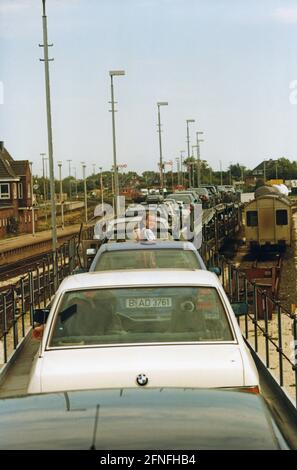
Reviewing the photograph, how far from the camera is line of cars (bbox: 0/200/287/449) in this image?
3445mm

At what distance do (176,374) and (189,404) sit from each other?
2353 millimetres

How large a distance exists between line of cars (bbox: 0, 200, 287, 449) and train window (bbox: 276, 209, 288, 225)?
108ft

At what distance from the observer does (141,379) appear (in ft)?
20.1

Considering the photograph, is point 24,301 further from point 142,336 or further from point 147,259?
point 142,336

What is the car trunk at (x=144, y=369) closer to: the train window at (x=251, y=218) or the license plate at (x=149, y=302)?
the license plate at (x=149, y=302)

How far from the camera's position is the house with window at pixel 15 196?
76.6 metres

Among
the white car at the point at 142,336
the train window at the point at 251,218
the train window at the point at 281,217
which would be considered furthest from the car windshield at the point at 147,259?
the train window at the point at 251,218

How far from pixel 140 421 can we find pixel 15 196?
253 feet

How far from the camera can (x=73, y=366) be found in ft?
20.5

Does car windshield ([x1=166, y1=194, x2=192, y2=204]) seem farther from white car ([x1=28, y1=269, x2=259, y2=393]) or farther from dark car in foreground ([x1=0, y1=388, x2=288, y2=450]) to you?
dark car in foreground ([x1=0, y1=388, x2=288, y2=450])

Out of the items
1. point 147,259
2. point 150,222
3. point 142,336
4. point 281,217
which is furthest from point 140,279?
point 281,217

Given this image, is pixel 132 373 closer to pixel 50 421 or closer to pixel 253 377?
pixel 253 377

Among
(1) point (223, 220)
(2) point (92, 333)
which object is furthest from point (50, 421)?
(1) point (223, 220)

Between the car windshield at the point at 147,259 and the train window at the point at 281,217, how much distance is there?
28833 mm
